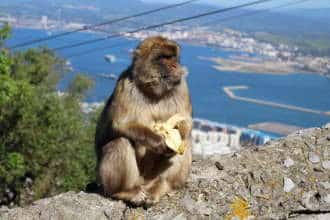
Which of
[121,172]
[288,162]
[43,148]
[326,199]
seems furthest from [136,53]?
[43,148]

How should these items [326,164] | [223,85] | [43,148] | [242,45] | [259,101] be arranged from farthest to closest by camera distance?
1. [223,85]
2. [259,101]
3. [242,45]
4. [43,148]
5. [326,164]

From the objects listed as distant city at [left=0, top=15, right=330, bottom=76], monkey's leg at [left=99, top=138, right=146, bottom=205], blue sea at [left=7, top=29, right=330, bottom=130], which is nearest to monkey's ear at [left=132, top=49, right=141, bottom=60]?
monkey's leg at [left=99, top=138, right=146, bottom=205]

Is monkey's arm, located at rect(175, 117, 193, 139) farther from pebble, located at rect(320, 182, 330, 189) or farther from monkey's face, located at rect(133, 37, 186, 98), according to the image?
pebble, located at rect(320, 182, 330, 189)

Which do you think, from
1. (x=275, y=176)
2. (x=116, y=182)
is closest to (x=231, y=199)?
(x=275, y=176)

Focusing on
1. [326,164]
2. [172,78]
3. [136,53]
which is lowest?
[326,164]

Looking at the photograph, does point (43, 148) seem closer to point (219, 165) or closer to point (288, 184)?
point (219, 165)

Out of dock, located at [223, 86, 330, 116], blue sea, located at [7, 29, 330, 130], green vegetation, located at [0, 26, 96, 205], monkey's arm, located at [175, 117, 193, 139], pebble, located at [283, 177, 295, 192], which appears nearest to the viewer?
monkey's arm, located at [175, 117, 193, 139]

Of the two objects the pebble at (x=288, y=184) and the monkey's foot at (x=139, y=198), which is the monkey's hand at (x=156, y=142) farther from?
the pebble at (x=288, y=184)
